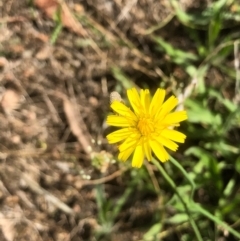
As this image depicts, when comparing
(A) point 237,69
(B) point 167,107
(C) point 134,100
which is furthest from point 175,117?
(A) point 237,69

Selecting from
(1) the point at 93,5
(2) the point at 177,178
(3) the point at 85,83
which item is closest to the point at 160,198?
(2) the point at 177,178

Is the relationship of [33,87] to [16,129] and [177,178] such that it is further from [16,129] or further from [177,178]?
[177,178]

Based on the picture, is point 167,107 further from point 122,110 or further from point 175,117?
point 122,110

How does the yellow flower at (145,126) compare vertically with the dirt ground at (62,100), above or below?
below

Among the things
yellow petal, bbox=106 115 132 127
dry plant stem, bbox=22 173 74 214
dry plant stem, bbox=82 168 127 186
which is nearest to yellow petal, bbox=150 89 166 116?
yellow petal, bbox=106 115 132 127

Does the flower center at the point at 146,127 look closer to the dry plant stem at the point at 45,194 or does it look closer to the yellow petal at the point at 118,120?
the yellow petal at the point at 118,120

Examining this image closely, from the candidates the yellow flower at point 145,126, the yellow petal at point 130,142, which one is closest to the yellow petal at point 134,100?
the yellow flower at point 145,126
